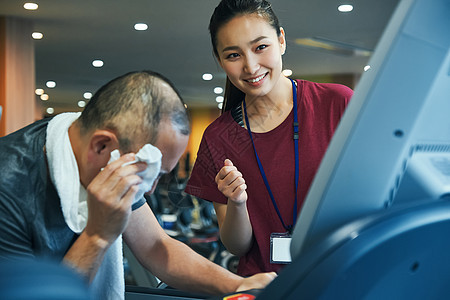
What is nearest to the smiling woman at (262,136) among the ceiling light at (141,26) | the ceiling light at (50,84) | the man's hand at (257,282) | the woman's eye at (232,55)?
the woman's eye at (232,55)

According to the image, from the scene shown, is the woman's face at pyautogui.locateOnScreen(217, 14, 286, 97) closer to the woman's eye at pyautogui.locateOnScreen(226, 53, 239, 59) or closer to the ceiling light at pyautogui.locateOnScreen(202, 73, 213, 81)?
the woman's eye at pyautogui.locateOnScreen(226, 53, 239, 59)

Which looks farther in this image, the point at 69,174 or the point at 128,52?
the point at 128,52

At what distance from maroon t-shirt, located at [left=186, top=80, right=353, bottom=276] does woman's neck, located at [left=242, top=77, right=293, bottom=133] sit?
0.09 feet

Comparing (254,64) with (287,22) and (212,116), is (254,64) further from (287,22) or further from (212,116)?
(212,116)

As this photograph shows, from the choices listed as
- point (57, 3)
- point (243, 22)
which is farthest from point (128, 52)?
point (243, 22)

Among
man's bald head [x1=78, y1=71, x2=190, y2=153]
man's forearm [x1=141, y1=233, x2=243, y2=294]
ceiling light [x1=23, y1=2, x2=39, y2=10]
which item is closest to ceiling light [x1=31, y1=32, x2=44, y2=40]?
ceiling light [x1=23, y1=2, x2=39, y2=10]

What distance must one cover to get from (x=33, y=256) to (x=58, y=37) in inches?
296

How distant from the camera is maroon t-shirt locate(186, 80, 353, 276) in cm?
119

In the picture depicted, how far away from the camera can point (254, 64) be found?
1208mm

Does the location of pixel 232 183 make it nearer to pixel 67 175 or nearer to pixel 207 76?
pixel 67 175

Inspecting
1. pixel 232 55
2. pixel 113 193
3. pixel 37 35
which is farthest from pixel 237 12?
pixel 37 35

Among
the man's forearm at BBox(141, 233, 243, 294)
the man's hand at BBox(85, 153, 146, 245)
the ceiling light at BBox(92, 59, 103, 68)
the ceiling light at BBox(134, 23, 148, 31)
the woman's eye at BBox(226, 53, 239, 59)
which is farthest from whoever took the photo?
the ceiling light at BBox(92, 59, 103, 68)

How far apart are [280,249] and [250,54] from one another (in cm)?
45

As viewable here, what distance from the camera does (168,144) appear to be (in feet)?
2.69
